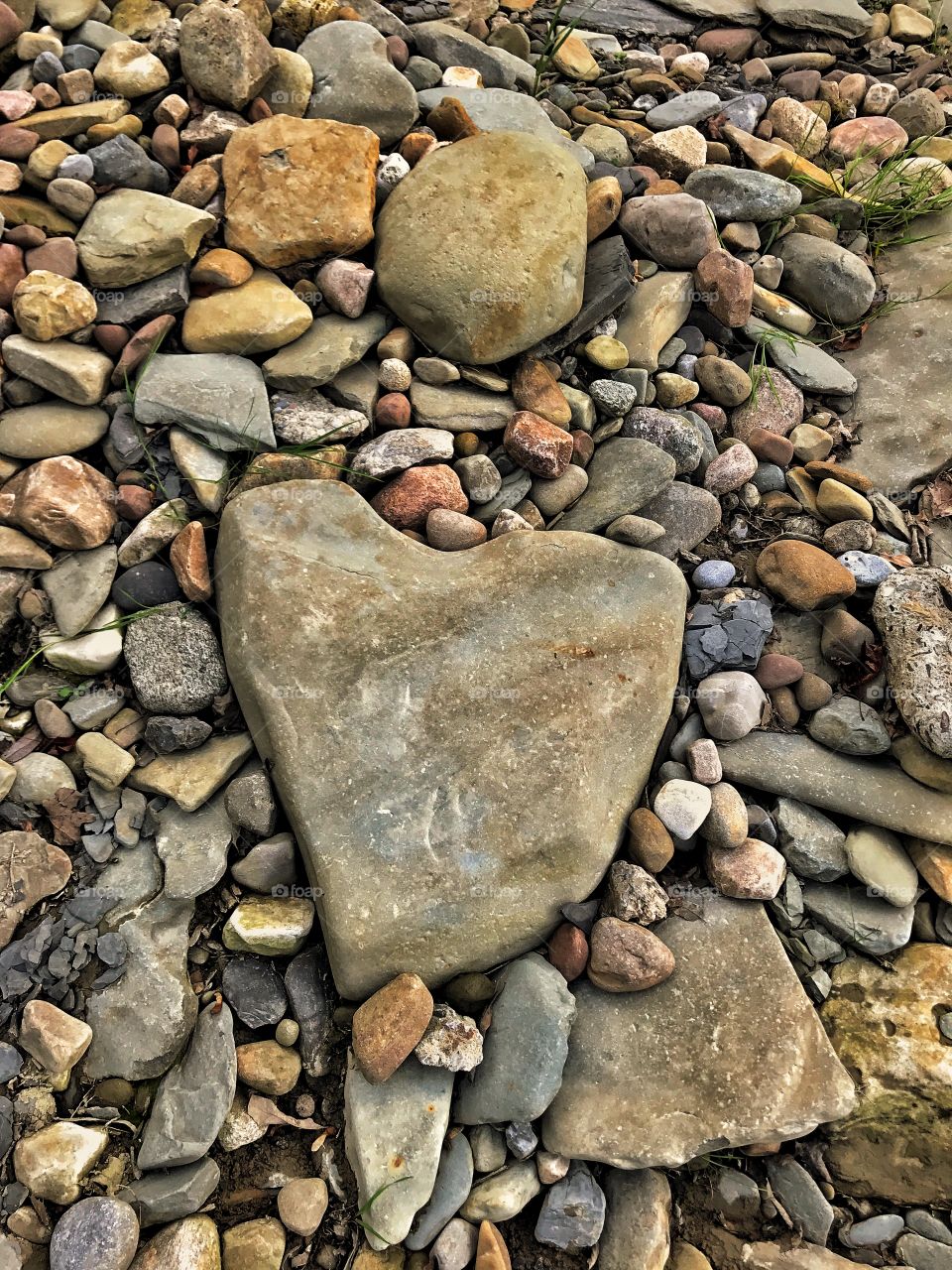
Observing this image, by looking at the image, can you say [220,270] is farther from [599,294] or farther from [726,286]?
[726,286]

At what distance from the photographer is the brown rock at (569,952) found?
8.49 ft

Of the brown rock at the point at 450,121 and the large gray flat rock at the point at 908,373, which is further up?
the brown rock at the point at 450,121

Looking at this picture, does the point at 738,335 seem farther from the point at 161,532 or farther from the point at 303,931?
the point at 303,931

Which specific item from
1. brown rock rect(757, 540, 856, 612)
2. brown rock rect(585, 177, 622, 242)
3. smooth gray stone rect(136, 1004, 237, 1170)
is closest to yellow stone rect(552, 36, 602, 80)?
brown rock rect(585, 177, 622, 242)

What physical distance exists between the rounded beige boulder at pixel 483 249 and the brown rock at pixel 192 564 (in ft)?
3.84

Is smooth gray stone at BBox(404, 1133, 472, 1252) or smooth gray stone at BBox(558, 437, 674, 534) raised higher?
smooth gray stone at BBox(558, 437, 674, 534)

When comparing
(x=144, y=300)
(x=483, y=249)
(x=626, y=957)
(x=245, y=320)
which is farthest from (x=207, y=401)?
(x=626, y=957)

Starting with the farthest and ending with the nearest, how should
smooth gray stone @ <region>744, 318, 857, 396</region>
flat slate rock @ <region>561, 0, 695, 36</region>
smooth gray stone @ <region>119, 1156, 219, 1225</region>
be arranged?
1. flat slate rock @ <region>561, 0, 695, 36</region>
2. smooth gray stone @ <region>744, 318, 857, 396</region>
3. smooth gray stone @ <region>119, 1156, 219, 1225</region>

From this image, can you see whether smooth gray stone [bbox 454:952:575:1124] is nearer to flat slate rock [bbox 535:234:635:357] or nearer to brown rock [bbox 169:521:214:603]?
brown rock [bbox 169:521:214:603]

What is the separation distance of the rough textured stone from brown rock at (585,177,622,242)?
10.0ft

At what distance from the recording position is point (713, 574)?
3.14 m

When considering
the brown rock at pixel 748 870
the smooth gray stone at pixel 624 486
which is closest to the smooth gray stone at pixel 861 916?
the brown rock at pixel 748 870

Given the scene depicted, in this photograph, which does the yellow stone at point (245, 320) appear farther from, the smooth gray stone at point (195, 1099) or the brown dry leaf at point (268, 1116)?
the brown dry leaf at point (268, 1116)

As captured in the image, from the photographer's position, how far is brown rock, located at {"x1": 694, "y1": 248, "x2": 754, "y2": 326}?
353cm
